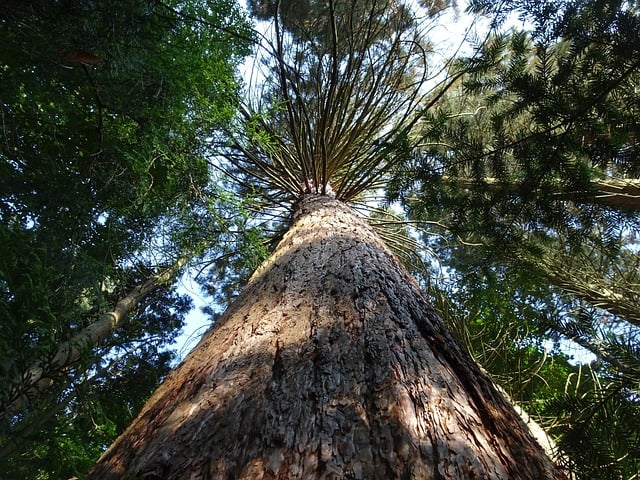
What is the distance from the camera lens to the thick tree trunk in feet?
3.14

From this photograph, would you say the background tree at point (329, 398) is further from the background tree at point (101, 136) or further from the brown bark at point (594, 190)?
the brown bark at point (594, 190)

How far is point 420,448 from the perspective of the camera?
0.98 metres

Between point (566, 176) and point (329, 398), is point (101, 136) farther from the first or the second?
point (566, 176)

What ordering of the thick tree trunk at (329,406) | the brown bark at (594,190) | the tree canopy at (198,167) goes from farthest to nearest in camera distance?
the brown bark at (594,190) → the tree canopy at (198,167) → the thick tree trunk at (329,406)

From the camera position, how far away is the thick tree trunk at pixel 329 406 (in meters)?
0.96

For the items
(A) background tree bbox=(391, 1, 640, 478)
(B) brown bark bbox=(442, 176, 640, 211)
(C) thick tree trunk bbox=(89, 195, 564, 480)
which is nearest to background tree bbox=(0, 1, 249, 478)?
(C) thick tree trunk bbox=(89, 195, 564, 480)

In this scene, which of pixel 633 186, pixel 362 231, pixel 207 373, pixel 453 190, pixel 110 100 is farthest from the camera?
pixel 633 186

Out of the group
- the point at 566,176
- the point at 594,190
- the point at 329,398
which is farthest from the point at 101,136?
the point at 594,190

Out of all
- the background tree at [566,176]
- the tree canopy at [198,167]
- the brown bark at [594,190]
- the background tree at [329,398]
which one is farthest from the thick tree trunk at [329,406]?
the brown bark at [594,190]

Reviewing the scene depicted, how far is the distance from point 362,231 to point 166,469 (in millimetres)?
2273

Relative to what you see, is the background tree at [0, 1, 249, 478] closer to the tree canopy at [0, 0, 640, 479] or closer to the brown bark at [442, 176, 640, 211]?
the tree canopy at [0, 0, 640, 479]

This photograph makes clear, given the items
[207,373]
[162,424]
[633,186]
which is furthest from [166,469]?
[633,186]

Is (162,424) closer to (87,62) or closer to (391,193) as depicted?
(87,62)

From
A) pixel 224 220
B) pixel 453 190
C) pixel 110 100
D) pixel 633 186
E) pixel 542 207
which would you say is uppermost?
pixel 110 100
